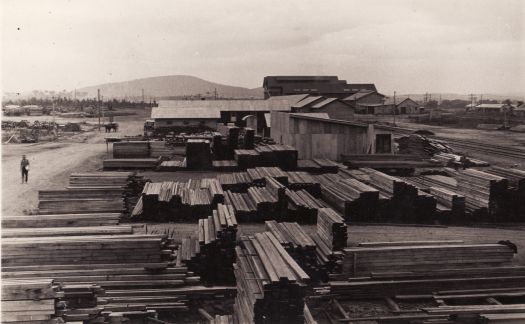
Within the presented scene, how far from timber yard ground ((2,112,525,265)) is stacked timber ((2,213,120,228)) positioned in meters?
2.95

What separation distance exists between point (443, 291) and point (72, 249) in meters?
8.96

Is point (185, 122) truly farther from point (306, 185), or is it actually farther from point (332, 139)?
point (306, 185)

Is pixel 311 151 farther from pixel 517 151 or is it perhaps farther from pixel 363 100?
pixel 363 100

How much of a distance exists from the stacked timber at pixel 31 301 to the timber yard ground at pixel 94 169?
8.59 metres

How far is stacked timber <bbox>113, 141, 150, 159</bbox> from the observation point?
1292 inches

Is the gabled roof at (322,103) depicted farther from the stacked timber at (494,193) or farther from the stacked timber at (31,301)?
the stacked timber at (31,301)

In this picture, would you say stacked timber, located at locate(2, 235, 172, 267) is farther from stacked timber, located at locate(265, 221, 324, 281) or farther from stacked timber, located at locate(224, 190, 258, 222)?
stacked timber, located at locate(224, 190, 258, 222)

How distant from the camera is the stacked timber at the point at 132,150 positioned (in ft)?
108

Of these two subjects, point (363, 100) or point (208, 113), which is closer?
point (208, 113)

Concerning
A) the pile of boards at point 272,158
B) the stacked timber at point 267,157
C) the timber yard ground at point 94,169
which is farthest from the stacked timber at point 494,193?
the stacked timber at point 267,157

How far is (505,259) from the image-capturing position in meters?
13.5

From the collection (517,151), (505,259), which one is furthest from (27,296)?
(517,151)

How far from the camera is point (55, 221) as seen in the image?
1447 cm

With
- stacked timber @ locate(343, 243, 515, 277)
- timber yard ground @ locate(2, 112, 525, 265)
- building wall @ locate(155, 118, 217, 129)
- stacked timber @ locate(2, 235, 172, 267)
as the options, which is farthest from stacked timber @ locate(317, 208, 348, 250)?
building wall @ locate(155, 118, 217, 129)
